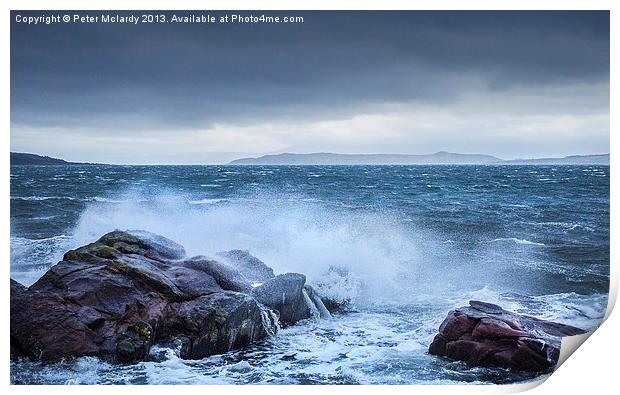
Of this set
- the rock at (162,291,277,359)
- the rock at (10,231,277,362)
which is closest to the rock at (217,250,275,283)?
the rock at (10,231,277,362)

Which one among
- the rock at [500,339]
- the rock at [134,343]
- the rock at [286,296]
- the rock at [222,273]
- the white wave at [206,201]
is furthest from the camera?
the white wave at [206,201]

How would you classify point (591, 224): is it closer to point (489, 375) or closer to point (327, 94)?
point (489, 375)

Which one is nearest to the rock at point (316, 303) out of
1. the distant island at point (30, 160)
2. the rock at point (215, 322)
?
the rock at point (215, 322)

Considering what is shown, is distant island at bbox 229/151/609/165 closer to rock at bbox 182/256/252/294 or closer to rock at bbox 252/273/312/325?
rock at bbox 182/256/252/294

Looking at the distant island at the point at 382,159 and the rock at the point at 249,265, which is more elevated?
the distant island at the point at 382,159

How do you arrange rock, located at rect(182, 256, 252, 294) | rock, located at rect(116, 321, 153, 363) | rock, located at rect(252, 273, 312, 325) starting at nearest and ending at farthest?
rock, located at rect(116, 321, 153, 363) < rock, located at rect(182, 256, 252, 294) < rock, located at rect(252, 273, 312, 325)

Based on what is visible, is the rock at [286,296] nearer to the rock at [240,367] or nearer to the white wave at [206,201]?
the rock at [240,367]

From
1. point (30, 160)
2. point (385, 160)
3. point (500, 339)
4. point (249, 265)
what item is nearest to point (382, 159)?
point (385, 160)

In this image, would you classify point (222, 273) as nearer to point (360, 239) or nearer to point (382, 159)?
point (360, 239)
